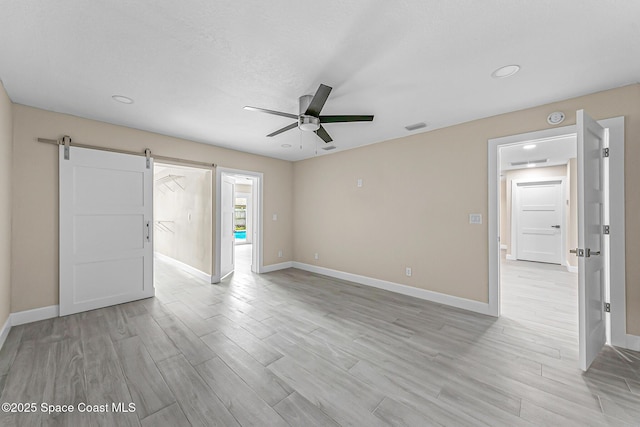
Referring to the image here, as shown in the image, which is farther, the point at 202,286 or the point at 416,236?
the point at 202,286

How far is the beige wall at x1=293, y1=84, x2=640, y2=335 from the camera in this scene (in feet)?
7.93

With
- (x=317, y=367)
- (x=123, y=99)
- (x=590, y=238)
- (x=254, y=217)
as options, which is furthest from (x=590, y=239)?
(x=254, y=217)

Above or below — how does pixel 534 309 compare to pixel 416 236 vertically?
below

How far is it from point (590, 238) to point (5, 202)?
223 inches

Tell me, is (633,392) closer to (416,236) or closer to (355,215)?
(416,236)

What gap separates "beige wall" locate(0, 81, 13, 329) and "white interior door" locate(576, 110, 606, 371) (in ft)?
17.3

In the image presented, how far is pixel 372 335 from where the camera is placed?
265cm

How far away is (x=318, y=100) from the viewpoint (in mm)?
2217

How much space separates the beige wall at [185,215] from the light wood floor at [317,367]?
64.0 inches

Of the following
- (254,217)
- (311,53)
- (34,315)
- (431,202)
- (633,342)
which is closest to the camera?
(311,53)

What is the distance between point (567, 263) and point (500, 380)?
5.91 metres

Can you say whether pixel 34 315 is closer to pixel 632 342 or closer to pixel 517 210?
pixel 632 342

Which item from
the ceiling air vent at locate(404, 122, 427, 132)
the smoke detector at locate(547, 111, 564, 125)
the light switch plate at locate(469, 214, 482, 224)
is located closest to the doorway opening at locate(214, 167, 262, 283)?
the ceiling air vent at locate(404, 122, 427, 132)

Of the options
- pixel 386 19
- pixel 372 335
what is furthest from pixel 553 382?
pixel 386 19
